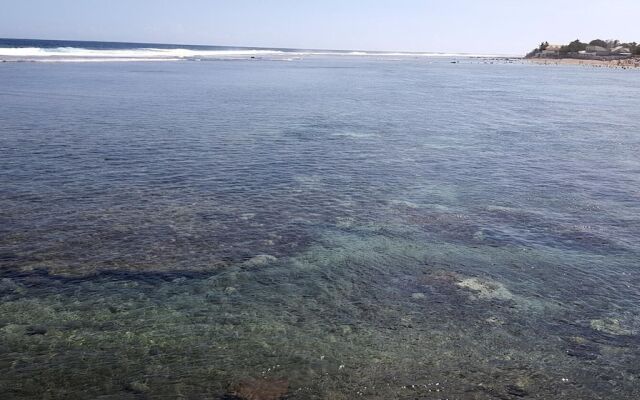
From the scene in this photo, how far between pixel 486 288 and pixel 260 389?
4996 millimetres

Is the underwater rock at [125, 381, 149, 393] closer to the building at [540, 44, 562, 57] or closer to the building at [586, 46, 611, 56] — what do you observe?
the building at [586, 46, 611, 56]

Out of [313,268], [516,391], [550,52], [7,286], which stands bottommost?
[516,391]

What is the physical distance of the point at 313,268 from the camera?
10289mm

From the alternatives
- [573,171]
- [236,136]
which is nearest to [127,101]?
[236,136]

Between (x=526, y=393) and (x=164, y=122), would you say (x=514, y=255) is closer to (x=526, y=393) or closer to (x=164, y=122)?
(x=526, y=393)

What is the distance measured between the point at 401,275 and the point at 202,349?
426 centimetres

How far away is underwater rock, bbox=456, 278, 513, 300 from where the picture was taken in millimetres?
9266

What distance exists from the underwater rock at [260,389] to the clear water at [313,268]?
0.12 ft

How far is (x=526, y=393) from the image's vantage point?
665cm

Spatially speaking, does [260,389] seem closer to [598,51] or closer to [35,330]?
[35,330]

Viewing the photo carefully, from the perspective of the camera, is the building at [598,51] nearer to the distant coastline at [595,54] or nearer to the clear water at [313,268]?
the distant coastline at [595,54]

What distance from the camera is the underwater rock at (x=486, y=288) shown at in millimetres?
9266

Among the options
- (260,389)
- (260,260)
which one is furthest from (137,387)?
(260,260)

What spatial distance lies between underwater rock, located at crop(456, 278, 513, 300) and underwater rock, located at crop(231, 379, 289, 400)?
4.34 metres
